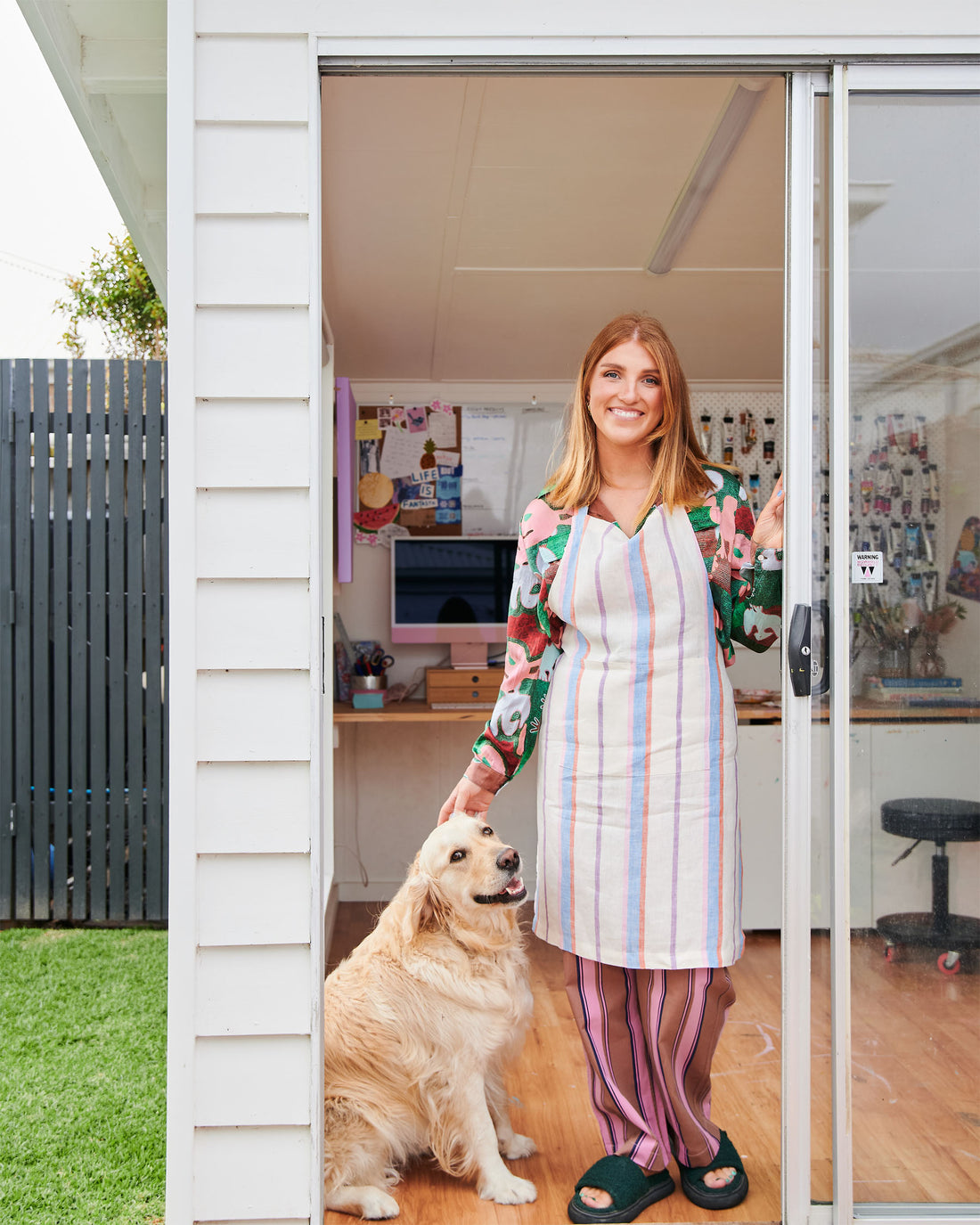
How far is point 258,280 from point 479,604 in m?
2.75

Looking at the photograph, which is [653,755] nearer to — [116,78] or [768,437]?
[116,78]

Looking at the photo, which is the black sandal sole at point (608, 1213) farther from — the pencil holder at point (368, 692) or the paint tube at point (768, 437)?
the paint tube at point (768, 437)

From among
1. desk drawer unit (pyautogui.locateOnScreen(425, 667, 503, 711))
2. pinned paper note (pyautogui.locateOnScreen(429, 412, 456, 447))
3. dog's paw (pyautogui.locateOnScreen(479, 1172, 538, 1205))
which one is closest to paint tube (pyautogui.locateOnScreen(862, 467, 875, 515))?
dog's paw (pyautogui.locateOnScreen(479, 1172, 538, 1205))

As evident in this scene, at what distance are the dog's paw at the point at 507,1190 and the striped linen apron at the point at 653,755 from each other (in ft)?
1.67

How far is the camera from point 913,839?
1834 millimetres

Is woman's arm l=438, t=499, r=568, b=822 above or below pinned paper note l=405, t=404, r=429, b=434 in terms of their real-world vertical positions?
below

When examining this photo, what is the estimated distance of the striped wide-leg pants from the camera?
2.02 meters

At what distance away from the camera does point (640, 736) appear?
1984 millimetres

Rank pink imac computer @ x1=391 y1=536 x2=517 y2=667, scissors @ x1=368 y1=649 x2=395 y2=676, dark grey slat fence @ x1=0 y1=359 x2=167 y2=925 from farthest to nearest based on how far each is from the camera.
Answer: pink imac computer @ x1=391 y1=536 x2=517 y2=667
scissors @ x1=368 y1=649 x2=395 y2=676
dark grey slat fence @ x1=0 y1=359 x2=167 y2=925

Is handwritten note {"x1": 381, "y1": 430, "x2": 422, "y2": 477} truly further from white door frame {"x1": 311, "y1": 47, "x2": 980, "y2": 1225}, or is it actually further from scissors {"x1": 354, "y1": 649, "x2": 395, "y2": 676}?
white door frame {"x1": 311, "y1": 47, "x2": 980, "y2": 1225}

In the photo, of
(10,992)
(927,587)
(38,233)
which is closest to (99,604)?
(10,992)

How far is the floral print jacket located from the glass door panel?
22 centimetres

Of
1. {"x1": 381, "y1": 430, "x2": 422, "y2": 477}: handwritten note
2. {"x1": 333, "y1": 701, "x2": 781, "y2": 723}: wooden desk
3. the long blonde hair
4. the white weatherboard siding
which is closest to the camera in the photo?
the white weatherboard siding

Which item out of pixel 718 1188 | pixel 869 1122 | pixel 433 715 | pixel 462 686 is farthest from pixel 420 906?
pixel 462 686
